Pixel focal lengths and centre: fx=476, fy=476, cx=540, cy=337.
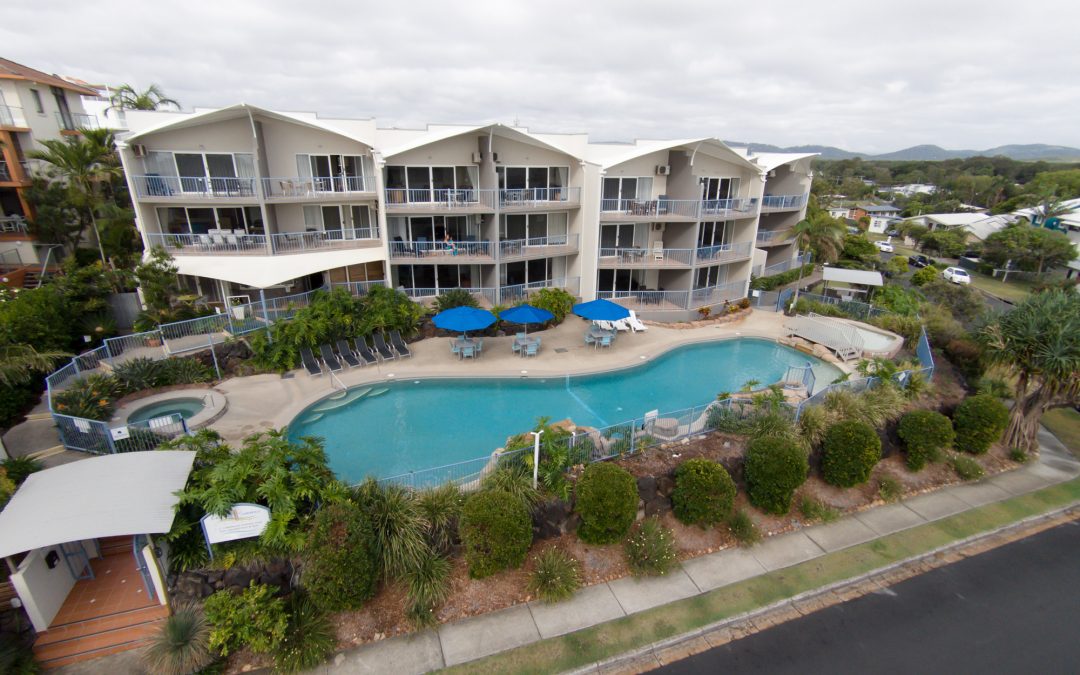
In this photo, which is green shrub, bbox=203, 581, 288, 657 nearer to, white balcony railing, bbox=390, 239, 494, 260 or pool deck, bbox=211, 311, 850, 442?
pool deck, bbox=211, 311, 850, 442

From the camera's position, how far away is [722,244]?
27500 mm

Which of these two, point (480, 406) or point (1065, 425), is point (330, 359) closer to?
point (480, 406)

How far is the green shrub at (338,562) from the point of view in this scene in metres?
8.27

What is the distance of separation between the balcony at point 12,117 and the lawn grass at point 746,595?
32142mm

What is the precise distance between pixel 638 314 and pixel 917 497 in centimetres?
1416

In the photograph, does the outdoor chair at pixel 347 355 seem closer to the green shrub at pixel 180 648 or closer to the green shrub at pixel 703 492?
the green shrub at pixel 180 648

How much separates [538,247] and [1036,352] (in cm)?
1928

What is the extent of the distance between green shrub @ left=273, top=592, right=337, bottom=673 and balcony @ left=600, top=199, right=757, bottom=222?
2093 centimetres

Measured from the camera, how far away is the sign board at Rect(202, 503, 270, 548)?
8.48 metres

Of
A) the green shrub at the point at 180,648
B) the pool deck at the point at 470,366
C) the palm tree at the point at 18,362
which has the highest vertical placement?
the palm tree at the point at 18,362

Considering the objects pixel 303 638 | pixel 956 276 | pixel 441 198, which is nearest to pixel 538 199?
pixel 441 198

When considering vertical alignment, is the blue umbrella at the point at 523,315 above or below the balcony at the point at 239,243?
below

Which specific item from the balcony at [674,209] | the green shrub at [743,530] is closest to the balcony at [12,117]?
the balcony at [674,209]

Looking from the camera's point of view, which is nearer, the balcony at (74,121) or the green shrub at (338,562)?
the green shrub at (338,562)
